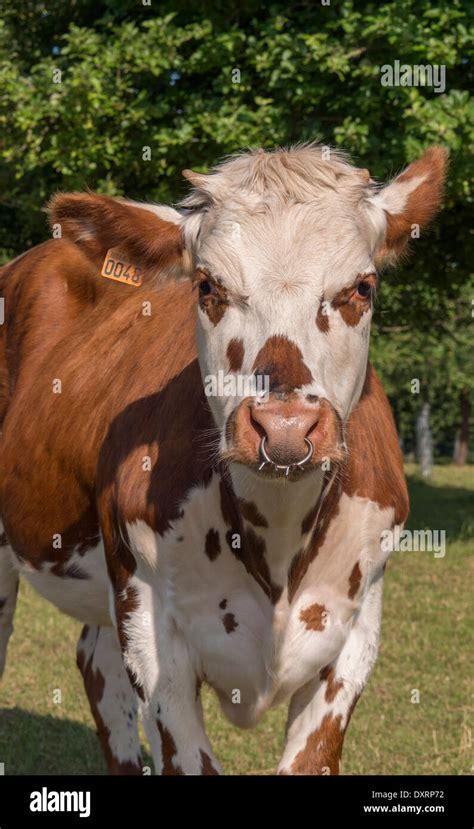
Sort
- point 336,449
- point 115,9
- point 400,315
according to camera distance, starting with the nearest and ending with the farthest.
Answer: point 336,449 < point 115,9 < point 400,315

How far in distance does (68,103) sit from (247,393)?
905 cm

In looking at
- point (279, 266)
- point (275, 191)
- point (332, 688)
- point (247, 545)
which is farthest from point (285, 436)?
point (332, 688)

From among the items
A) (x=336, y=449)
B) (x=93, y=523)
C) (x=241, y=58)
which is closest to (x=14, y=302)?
(x=93, y=523)

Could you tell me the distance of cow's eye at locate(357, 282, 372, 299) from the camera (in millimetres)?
3514

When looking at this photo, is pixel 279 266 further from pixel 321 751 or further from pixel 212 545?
pixel 321 751

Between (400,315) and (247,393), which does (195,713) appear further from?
(400,315)

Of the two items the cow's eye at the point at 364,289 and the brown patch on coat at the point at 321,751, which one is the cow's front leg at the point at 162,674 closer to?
the brown patch on coat at the point at 321,751

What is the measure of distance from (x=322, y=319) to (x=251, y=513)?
74cm

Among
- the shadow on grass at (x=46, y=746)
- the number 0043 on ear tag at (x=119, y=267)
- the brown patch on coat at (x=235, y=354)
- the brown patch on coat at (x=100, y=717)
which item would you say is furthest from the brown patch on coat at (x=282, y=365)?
the shadow on grass at (x=46, y=746)

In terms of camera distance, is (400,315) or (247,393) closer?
(247,393)

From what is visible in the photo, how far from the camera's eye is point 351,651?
4.05m

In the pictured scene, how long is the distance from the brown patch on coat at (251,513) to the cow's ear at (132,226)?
0.85 metres

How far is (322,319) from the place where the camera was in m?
3.35

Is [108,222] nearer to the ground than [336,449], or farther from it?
farther from it
